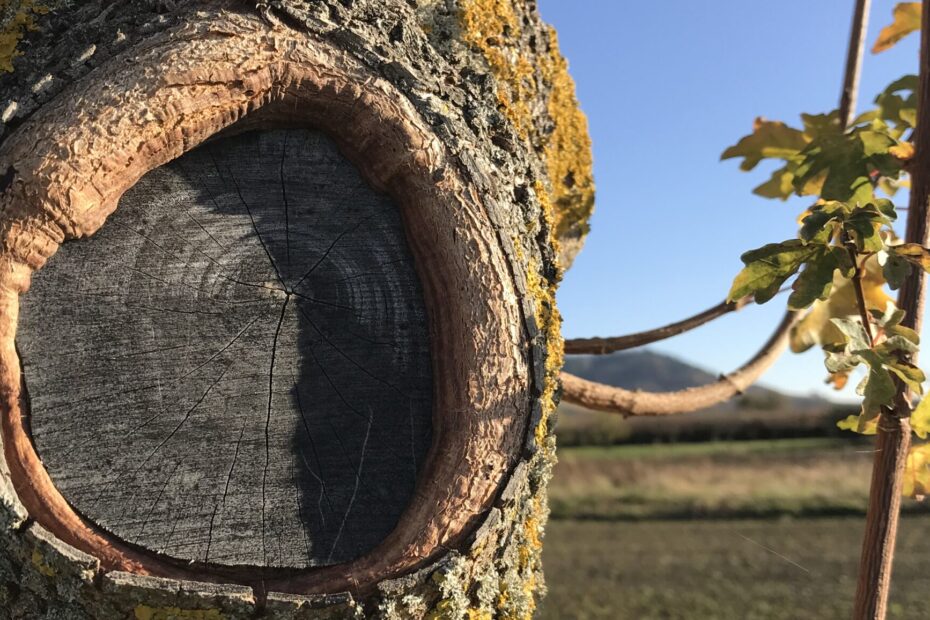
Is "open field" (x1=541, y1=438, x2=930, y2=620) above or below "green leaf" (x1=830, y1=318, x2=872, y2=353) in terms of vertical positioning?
below

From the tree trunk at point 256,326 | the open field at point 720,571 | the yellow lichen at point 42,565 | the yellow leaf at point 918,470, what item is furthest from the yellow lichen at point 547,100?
the open field at point 720,571

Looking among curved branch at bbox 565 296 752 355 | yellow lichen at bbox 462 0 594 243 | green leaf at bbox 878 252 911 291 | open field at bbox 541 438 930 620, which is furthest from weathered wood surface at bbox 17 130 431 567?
open field at bbox 541 438 930 620

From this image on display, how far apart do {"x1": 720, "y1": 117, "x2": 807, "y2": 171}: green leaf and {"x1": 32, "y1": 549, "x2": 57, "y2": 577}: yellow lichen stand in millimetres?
1889

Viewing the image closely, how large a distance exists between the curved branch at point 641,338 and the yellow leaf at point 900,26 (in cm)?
90

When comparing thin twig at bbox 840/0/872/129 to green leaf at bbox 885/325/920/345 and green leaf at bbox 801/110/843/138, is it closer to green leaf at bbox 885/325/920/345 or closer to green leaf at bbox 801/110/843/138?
green leaf at bbox 801/110/843/138

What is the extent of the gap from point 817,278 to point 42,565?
58.5 inches

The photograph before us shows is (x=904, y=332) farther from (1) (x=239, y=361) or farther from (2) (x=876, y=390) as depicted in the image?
(1) (x=239, y=361)

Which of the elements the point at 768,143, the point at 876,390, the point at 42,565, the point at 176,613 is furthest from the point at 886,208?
the point at 42,565

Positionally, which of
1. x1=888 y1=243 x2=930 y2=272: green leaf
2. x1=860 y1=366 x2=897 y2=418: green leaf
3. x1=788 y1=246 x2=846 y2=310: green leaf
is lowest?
x1=860 y1=366 x2=897 y2=418: green leaf

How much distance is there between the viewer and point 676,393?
8.63ft

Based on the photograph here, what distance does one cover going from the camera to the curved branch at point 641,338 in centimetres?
245

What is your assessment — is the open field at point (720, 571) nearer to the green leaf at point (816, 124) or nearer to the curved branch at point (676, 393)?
the curved branch at point (676, 393)

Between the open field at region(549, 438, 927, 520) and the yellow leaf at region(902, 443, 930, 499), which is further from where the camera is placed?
the open field at region(549, 438, 927, 520)

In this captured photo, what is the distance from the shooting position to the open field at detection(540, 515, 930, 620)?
511 inches
